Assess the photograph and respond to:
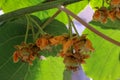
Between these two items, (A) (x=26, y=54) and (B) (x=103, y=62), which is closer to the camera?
(A) (x=26, y=54)

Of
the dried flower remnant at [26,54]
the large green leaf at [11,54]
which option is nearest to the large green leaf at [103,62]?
the large green leaf at [11,54]

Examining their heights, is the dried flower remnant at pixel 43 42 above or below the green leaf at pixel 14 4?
below

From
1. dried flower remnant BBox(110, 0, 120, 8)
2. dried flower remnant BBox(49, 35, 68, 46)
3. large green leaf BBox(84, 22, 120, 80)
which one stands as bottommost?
large green leaf BBox(84, 22, 120, 80)

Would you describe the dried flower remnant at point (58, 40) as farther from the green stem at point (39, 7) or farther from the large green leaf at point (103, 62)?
the large green leaf at point (103, 62)

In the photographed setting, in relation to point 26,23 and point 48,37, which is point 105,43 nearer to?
point 26,23

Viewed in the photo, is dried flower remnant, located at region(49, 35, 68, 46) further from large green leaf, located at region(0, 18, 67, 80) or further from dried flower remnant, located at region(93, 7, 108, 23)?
large green leaf, located at region(0, 18, 67, 80)

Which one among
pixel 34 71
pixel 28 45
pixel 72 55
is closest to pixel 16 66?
pixel 34 71

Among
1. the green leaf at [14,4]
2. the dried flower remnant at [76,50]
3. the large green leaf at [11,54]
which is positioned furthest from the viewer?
the green leaf at [14,4]

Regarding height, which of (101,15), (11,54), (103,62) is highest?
(101,15)

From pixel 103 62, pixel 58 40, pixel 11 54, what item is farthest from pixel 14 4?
pixel 58 40

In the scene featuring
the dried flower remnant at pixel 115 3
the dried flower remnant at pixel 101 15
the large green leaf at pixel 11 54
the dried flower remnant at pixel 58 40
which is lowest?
the large green leaf at pixel 11 54

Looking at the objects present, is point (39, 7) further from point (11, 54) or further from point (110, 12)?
point (11, 54)

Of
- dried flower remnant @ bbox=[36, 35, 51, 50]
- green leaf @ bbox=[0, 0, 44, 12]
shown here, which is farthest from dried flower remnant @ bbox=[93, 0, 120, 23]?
green leaf @ bbox=[0, 0, 44, 12]
